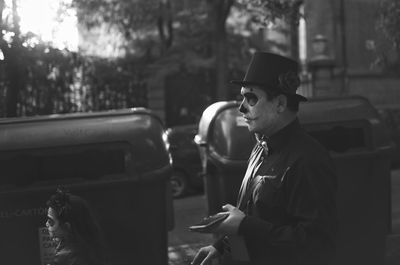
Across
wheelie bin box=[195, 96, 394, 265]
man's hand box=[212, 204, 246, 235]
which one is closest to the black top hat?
man's hand box=[212, 204, 246, 235]

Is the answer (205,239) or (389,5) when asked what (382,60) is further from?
(205,239)

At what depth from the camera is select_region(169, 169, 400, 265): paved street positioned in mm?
6039

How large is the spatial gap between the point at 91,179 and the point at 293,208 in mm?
2361

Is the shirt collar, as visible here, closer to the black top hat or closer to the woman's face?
the black top hat

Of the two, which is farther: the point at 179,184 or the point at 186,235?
the point at 179,184

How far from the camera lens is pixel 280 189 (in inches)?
89.0

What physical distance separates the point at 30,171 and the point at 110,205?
626mm

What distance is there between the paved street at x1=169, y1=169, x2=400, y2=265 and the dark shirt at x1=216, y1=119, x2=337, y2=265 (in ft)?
11.3

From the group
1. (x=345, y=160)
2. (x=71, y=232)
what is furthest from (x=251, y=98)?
(x=345, y=160)

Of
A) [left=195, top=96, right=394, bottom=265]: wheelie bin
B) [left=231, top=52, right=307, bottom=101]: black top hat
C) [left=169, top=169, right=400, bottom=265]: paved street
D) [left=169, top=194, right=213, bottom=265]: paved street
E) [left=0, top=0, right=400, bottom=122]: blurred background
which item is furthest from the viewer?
[left=0, top=0, right=400, bottom=122]: blurred background

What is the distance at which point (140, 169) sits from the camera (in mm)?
4324

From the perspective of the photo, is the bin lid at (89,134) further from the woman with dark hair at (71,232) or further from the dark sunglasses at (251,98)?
the dark sunglasses at (251,98)

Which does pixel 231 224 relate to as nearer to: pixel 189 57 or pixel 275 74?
pixel 275 74

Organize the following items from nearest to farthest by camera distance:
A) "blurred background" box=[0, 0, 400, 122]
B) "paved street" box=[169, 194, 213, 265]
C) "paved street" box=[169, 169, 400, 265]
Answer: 1. "paved street" box=[169, 169, 400, 265]
2. "paved street" box=[169, 194, 213, 265]
3. "blurred background" box=[0, 0, 400, 122]
